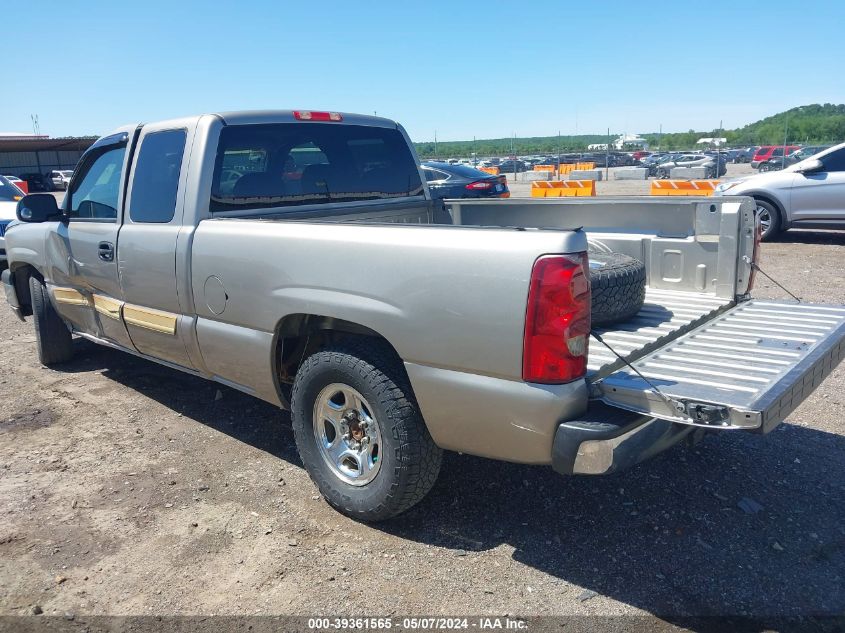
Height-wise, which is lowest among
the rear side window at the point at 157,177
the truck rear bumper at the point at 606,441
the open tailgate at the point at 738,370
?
the truck rear bumper at the point at 606,441

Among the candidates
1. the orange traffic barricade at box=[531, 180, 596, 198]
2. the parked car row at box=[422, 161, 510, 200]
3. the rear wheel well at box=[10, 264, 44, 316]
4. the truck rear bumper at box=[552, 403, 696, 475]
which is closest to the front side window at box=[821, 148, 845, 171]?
the parked car row at box=[422, 161, 510, 200]

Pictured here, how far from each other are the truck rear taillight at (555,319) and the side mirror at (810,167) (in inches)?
416

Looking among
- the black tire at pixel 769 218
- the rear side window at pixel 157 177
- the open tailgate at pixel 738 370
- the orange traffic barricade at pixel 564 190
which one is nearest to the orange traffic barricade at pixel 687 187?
the orange traffic barricade at pixel 564 190

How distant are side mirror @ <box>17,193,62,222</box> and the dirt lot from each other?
1628 mm

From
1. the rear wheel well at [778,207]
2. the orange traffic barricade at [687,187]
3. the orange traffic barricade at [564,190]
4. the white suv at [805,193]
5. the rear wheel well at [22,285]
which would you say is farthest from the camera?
the orange traffic barricade at [564,190]

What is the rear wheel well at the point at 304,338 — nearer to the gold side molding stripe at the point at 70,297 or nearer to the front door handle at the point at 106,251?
the front door handle at the point at 106,251

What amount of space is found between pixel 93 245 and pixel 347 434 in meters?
2.65

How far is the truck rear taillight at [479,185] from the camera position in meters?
15.3

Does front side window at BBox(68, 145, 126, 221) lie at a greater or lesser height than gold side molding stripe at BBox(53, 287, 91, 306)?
greater

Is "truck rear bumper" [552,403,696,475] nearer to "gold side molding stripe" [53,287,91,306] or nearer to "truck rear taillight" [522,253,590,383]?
"truck rear taillight" [522,253,590,383]

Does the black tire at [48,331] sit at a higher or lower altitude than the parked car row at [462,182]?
lower

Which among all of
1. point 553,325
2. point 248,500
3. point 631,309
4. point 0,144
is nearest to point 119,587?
point 248,500

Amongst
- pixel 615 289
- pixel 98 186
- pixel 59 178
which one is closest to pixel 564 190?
pixel 98 186

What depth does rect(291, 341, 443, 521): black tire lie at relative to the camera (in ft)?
10.4
